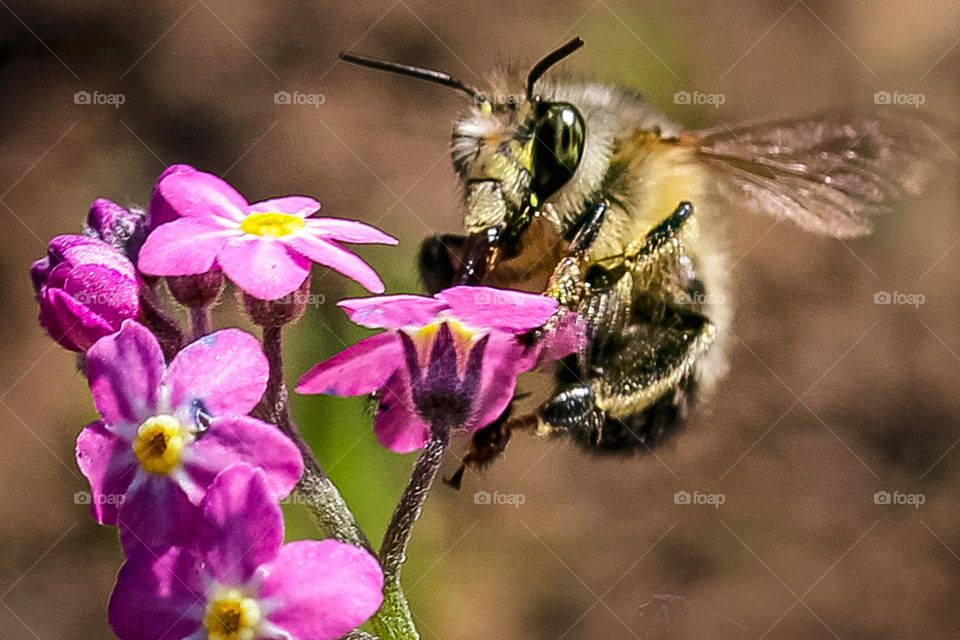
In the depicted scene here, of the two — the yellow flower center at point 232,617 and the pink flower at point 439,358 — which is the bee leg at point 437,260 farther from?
the yellow flower center at point 232,617

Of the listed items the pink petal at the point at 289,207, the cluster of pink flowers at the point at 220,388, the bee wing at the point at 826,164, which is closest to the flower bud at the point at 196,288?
the cluster of pink flowers at the point at 220,388

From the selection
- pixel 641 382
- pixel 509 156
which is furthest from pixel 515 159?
pixel 641 382

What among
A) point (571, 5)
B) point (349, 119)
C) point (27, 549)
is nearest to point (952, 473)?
point (571, 5)

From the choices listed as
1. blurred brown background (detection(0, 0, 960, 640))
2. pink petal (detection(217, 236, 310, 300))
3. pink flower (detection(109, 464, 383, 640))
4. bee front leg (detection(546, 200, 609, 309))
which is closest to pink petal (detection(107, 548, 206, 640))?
pink flower (detection(109, 464, 383, 640))

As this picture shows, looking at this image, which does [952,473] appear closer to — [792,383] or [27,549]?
[792,383]

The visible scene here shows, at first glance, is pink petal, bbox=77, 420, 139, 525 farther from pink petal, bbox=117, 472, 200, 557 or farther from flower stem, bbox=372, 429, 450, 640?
flower stem, bbox=372, 429, 450, 640

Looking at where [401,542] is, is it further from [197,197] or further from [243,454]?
[197,197]
